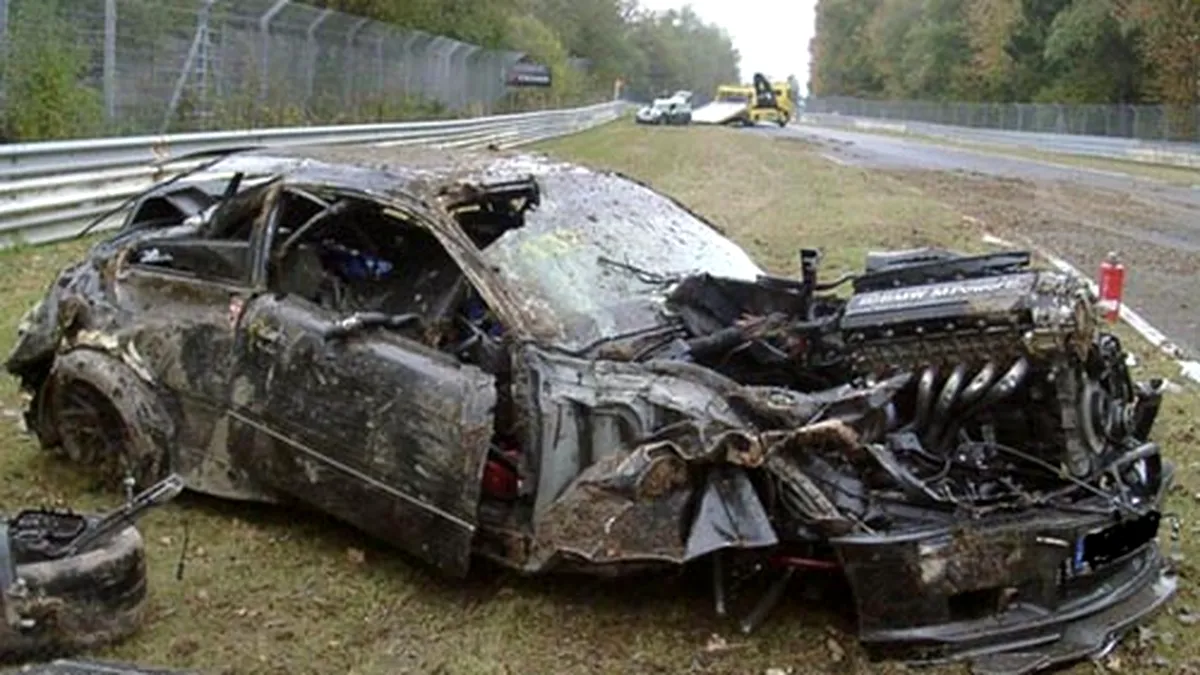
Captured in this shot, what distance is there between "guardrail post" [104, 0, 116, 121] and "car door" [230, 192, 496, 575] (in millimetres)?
12089

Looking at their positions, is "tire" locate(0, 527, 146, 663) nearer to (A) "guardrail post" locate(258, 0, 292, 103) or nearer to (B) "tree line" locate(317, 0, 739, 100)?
(A) "guardrail post" locate(258, 0, 292, 103)

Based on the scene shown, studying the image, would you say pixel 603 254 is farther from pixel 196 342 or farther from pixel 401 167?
pixel 196 342

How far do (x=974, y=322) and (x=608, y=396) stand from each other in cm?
130

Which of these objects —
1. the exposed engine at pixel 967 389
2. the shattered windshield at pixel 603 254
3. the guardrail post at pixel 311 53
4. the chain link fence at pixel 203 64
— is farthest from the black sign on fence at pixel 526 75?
the exposed engine at pixel 967 389

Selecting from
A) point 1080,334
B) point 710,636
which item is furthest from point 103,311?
point 1080,334

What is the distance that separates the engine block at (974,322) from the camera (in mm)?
4789

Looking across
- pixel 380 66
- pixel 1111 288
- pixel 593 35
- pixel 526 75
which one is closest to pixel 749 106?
pixel 526 75

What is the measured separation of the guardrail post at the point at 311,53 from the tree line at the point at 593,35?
10.7 m

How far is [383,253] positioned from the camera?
5832mm

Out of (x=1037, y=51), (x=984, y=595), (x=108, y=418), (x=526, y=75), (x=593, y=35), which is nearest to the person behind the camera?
(x=984, y=595)

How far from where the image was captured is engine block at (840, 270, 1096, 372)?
4.79m

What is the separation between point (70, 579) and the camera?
437cm

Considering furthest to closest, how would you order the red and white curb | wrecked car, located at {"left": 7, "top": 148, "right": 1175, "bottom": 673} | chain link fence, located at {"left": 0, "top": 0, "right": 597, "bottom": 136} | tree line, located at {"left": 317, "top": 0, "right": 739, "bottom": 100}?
tree line, located at {"left": 317, "top": 0, "right": 739, "bottom": 100}
chain link fence, located at {"left": 0, "top": 0, "right": 597, "bottom": 136}
the red and white curb
wrecked car, located at {"left": 7, "top": 148, "right": 1175, "bottom": 673}

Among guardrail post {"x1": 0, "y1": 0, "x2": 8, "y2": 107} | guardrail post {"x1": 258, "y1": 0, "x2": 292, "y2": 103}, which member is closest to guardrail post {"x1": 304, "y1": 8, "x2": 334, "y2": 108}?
guardrail post {"x1": 258, "y1": 0, "x2": 292, "y2": 103}
